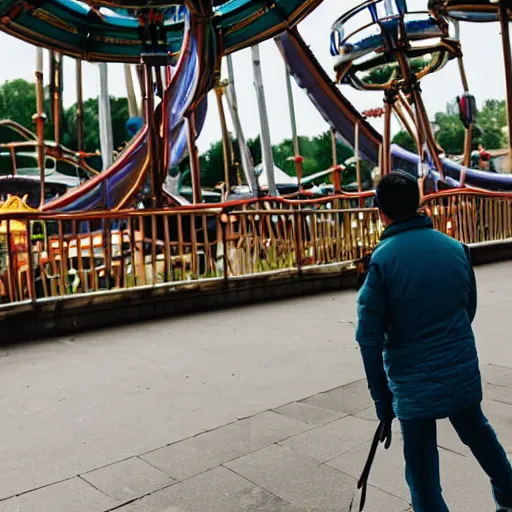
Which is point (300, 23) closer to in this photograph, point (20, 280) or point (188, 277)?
point (188, 277)

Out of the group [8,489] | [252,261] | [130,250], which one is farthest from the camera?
[252,261]

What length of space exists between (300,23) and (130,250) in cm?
771

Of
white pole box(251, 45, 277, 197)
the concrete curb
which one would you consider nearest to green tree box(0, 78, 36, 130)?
white pole box(251, 45, 277, 197)

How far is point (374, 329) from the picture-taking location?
185 centimetres

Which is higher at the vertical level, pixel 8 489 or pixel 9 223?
pixel 9 223

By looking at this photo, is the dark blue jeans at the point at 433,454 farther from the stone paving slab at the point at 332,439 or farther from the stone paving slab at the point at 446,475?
the stone paving slab at the point at 332,439

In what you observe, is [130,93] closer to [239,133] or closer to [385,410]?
[239,133]

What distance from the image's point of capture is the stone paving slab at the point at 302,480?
2328 millimetres

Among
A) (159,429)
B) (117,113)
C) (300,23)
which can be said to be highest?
(300,23)

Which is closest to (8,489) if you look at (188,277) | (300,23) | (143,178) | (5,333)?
(5,333)

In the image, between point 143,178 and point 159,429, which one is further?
point 143,178

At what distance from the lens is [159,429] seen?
319cm

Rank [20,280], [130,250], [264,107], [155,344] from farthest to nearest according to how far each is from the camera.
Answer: [264,107] → [130,250] → [20,280] → [155,344]

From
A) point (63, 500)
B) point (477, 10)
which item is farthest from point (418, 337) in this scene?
point (477, 10)
